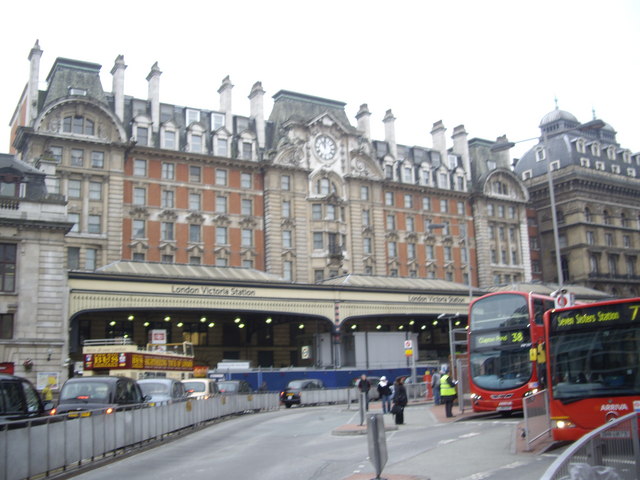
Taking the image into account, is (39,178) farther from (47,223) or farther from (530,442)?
(530,442)

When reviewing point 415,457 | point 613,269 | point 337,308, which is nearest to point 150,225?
point 337,308

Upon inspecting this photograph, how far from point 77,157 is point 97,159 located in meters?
1.47

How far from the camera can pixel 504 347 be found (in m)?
24.6

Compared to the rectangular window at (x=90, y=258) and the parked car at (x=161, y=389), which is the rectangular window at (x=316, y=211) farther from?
the parked car at (x=161, y=389)

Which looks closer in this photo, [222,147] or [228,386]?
[228,386]

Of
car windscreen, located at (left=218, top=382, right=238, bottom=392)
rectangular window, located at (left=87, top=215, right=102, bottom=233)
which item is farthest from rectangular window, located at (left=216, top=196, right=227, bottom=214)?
car windscreen, located at (left=218, top=382, right=238, bottom=392)

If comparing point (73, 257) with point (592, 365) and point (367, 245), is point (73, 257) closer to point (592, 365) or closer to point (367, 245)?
point (367, 245)

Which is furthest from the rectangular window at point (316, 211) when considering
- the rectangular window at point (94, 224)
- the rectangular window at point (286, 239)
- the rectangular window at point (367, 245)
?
the rectangular window at point (94, 224)

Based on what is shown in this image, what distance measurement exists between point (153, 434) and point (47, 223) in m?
22.3

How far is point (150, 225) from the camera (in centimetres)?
5841

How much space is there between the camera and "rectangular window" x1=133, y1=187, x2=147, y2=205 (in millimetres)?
58125

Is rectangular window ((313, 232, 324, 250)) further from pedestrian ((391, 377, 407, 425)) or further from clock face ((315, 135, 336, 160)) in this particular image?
pedestrian ((391, 377, 407, 425))

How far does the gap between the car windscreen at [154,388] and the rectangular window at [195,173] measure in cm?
3669

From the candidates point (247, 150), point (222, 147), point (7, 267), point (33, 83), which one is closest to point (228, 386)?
point (7, 267)
